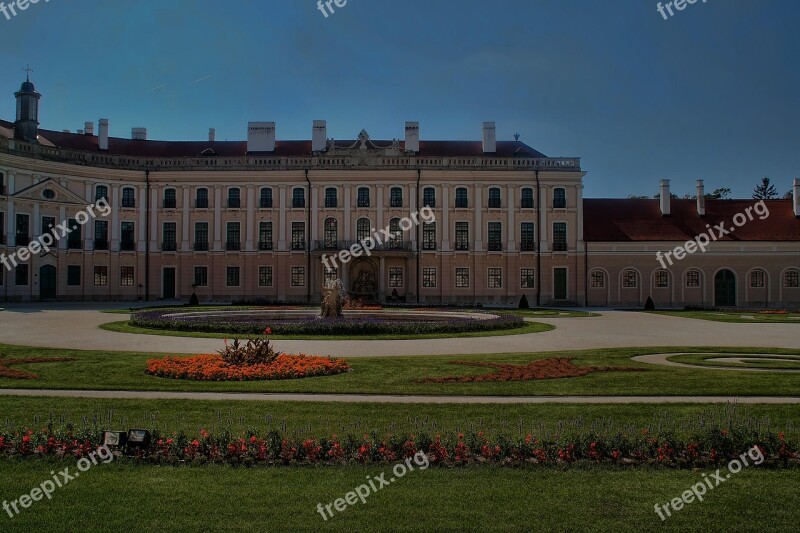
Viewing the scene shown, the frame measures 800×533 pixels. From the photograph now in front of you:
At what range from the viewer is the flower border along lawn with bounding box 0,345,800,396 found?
39.3 feet

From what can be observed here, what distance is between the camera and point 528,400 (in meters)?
11.3

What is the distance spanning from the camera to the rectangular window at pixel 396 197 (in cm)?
5084

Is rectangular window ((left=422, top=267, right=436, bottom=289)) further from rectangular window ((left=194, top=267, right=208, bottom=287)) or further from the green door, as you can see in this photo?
rectangular window ((left=194, top=267, right=208, bottom=287))

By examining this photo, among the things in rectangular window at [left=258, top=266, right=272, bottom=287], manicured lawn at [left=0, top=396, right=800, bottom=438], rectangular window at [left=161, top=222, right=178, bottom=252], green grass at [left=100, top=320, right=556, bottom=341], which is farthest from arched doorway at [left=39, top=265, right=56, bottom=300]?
manicured lawn at [left=0, top=396, right=800, bottom=438]

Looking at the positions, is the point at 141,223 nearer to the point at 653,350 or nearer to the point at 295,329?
the point at 295,329

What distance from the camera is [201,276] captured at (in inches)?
2015

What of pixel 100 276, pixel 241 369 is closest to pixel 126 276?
pixel 100 276

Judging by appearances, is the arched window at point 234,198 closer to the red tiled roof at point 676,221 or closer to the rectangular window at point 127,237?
the rectangular window at point 127,237

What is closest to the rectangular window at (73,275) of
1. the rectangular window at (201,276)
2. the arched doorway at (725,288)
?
the rectangular window at (201,276)

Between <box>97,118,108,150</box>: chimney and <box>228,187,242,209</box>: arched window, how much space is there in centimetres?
1148

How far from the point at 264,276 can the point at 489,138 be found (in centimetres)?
2141

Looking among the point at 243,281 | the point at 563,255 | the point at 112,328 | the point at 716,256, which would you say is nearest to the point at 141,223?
the point at 243,281

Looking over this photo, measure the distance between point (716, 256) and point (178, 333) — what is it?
4095 centimetres

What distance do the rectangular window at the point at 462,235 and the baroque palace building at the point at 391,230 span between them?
9 cm
